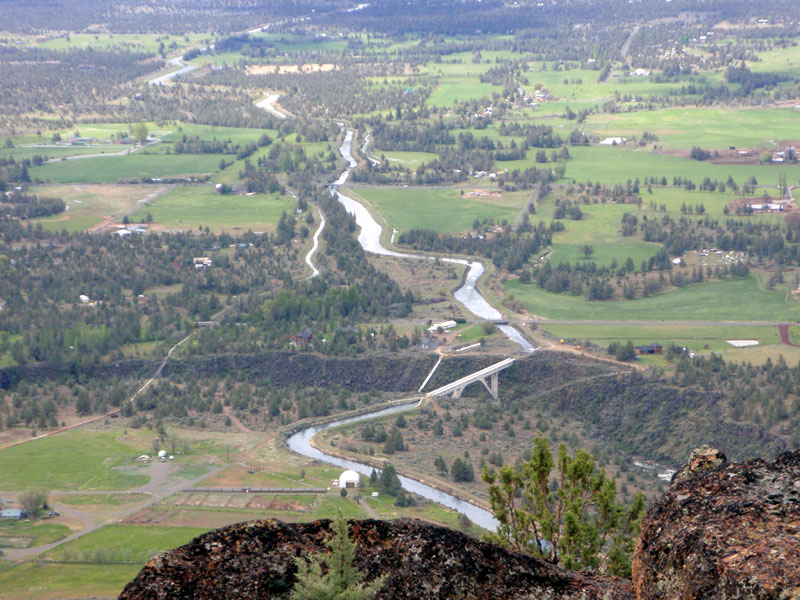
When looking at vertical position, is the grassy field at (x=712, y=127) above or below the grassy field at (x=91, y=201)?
above

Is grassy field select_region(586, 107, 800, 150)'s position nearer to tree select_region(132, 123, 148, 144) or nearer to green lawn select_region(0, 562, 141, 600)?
tree select_region(132, 123, 148, 144)

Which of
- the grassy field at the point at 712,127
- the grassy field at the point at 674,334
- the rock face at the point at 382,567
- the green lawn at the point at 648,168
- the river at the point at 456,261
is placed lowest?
the grassy field at the point at 674,334

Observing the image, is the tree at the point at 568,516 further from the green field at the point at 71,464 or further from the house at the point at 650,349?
the house at the point at 650,349

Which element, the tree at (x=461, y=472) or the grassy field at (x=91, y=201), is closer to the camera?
the tree at (x=461, y=472)

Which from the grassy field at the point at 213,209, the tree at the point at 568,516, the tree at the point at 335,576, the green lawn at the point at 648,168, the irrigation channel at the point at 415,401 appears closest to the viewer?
Answer: the tree at the point at 335,576

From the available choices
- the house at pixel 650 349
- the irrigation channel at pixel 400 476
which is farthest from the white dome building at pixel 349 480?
the house at pixel 650 349

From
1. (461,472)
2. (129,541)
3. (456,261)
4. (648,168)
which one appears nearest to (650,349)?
(461,472)

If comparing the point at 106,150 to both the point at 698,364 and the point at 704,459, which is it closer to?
the point at 698,364

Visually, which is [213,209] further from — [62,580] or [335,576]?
[335,576]
